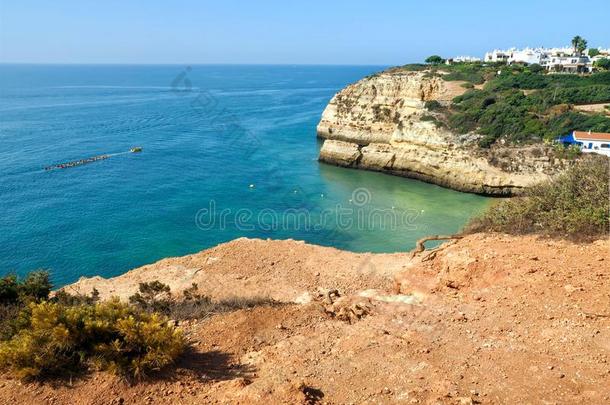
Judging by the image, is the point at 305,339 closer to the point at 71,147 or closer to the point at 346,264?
the point at 346,264

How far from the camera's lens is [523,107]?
140ft

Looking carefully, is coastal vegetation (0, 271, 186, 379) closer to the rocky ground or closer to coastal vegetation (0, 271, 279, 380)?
coastal vegetation (0, 271, 279, 380)

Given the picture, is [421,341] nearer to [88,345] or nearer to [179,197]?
[88,345]

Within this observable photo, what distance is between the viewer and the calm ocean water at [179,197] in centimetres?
2533

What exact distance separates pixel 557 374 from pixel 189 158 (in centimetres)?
4375

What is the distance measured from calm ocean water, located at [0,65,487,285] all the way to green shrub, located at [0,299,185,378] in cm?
574

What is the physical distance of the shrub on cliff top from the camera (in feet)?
44.9

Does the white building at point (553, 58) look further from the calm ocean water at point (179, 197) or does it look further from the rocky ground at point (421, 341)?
the rocky ground at point (421, 341)

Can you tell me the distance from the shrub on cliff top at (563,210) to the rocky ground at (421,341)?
118cm

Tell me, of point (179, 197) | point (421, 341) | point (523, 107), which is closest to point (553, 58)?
point (523, 107)

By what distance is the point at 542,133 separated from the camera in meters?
37.9

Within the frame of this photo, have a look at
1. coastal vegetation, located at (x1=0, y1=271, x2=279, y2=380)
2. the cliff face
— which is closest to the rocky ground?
coastal vegetation, located at (x1=0, y1=271, x2=279, y2=380)

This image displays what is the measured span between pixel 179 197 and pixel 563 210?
27.9m

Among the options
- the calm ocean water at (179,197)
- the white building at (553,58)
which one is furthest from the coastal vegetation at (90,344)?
the white building at (553,58)
